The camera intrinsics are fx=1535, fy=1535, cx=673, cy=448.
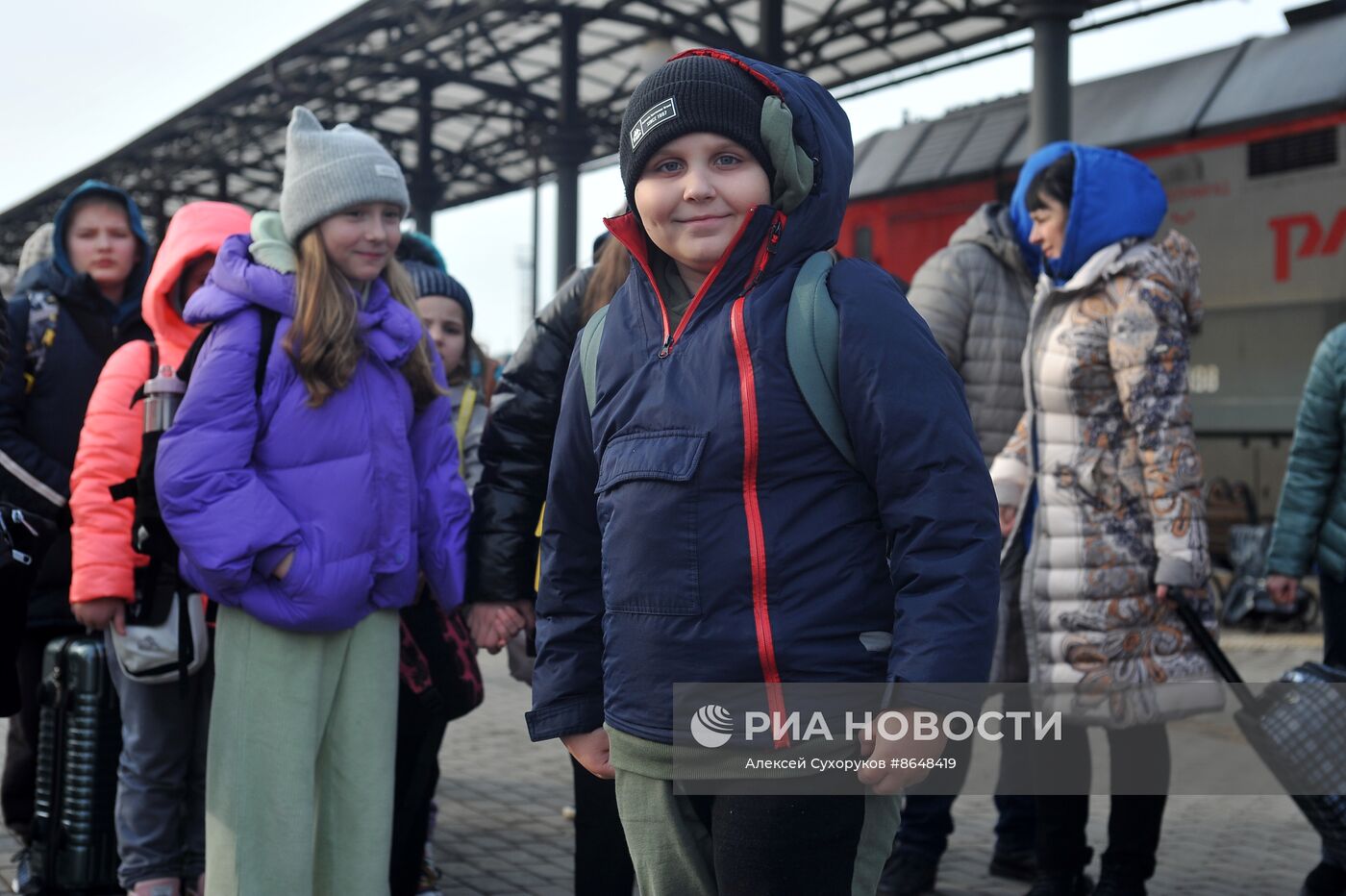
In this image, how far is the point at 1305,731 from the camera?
159 inches

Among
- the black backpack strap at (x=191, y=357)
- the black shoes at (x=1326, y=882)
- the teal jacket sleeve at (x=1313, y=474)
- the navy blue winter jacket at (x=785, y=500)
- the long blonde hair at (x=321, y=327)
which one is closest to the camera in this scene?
the navy blue winter jacket at (x=785, y=500)

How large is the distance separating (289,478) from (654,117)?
148 centimetres

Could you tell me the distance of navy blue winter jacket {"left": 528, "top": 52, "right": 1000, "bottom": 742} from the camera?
2.13 m

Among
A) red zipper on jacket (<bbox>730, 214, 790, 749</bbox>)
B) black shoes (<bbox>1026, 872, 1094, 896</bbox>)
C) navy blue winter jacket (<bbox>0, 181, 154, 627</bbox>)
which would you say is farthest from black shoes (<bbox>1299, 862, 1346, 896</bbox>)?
navy blue winter jacket (<bbox>0, 181, 154, 627</bbox>)

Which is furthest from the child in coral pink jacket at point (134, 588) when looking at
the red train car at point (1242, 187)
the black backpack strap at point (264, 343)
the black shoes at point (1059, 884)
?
the red train car at point (1242, 187)

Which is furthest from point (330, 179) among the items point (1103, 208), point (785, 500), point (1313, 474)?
point (1313, 474)

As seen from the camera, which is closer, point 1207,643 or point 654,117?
point 654,117

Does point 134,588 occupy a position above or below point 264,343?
below

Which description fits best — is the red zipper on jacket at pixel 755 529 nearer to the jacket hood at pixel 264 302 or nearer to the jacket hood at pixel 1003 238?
the jacket hood at pixel 264 302

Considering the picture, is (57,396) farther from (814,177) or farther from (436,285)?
(814,177)

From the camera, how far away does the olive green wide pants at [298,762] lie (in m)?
3.38

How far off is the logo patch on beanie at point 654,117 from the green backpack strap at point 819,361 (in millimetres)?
369

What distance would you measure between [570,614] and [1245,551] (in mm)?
10349

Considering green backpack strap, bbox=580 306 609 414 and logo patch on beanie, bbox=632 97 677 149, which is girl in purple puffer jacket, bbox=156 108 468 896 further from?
logo patch on beanie, bbox=632 97 677 149
